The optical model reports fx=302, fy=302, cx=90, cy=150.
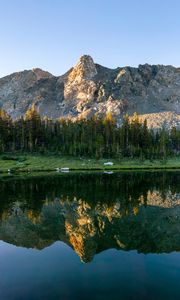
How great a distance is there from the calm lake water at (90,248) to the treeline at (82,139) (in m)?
84.4

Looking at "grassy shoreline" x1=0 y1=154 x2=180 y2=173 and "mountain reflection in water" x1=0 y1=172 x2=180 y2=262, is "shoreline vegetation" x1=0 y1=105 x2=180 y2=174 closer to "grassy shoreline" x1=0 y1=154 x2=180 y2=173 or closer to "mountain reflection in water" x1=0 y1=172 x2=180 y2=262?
"grassy shoreline" x1=0 y1=154 x2=180 y2=173

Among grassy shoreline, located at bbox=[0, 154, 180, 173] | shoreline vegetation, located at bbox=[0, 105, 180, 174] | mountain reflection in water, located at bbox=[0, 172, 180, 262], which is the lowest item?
mountain reflection in water, located at bbox=[0, 172, 180, 262]

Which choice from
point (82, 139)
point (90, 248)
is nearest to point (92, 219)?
point (90, 248)

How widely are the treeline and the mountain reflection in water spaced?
247ft

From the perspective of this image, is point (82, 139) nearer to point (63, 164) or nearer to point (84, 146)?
point (84, 146)

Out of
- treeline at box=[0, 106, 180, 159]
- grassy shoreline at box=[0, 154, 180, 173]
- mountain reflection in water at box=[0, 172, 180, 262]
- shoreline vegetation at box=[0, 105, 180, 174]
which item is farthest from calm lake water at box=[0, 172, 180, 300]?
treeline at box=[0, 106, 180, 159]

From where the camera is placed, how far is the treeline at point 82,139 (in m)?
133

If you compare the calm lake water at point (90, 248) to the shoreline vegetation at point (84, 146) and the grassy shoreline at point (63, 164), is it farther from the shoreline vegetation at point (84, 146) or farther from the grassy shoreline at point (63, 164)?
the shoreline vegetation at point (84, 146)

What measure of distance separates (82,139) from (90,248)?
117113mm

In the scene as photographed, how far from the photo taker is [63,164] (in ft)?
363

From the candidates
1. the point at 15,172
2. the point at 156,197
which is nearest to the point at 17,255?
the point at 156,197

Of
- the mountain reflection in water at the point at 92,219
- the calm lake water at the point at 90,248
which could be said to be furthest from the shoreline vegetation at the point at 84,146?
the calm lake water at the point at 90,248

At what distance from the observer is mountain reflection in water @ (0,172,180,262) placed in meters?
26.5

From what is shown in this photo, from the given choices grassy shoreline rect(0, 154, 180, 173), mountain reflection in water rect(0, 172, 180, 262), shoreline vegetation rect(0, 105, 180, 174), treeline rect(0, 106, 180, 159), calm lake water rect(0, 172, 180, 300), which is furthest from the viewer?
treeline rect(0, 106, 180, 159)
